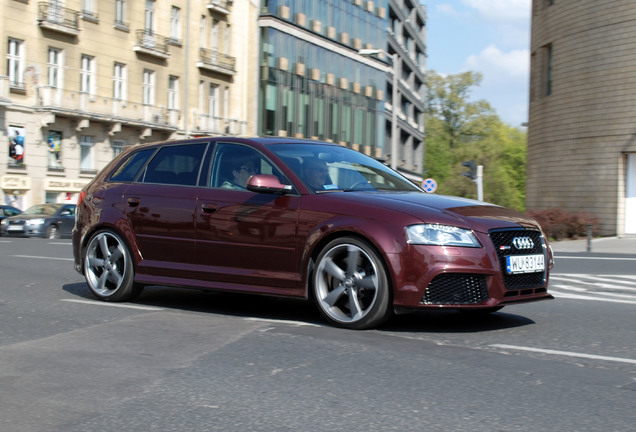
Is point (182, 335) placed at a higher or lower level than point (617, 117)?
lower

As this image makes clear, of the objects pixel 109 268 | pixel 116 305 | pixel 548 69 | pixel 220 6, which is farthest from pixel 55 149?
pixel 116 305

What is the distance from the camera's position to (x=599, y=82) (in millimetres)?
31078

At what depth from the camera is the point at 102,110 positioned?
41.3 meters

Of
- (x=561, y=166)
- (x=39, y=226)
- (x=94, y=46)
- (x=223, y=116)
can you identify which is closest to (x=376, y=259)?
(x=39, y=226)

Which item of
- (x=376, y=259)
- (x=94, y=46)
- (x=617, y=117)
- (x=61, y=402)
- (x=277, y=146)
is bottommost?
(x=61, y=402)

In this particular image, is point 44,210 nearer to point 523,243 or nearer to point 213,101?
point 213,101

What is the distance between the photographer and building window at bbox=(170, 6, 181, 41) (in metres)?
46.6

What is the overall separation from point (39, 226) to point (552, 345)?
26.7 meters

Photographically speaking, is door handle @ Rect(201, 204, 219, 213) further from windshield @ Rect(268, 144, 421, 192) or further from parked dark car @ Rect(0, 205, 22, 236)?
parked dark car @ Rect(0, 205, 22, 236)

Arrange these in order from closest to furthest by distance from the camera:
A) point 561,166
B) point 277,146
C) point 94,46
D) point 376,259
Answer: point 376,259 < point 277,146 < point 561,166 < point 94,46

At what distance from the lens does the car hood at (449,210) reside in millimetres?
6441

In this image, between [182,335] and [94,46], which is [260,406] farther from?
[94,46]

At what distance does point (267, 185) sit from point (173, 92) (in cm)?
4135

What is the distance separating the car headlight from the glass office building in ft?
146
